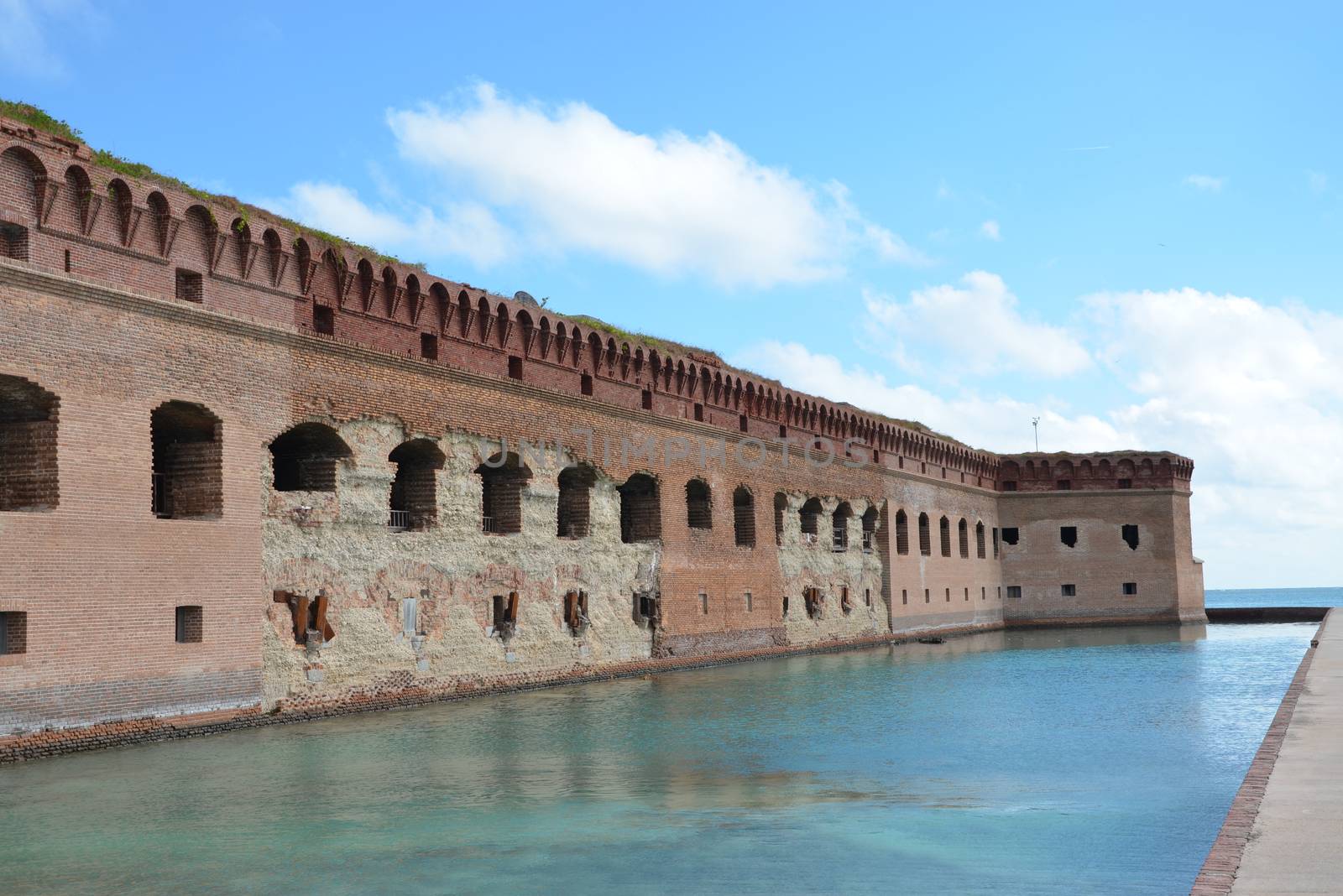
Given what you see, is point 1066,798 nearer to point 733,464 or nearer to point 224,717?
point 224,717

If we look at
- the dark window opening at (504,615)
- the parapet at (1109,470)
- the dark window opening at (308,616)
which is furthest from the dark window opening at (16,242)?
the parapet at (1109,470)

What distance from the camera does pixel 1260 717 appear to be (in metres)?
13.8

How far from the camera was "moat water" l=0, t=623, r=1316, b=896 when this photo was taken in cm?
686

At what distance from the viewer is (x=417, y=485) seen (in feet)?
57.9

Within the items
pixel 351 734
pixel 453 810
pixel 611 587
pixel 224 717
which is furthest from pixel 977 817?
pixel 611 587

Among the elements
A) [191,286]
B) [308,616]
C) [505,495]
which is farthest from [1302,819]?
[505,495]

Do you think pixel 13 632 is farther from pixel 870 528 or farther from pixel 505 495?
pixel 870 528

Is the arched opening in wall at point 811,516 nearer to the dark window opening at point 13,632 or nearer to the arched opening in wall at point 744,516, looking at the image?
the arched opening in wall at point 744,516

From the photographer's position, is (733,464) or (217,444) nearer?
(217,444)

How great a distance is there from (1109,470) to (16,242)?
36.3 metres

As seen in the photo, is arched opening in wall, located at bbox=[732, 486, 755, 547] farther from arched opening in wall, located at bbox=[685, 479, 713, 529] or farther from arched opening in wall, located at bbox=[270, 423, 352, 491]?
arched opening in wall, located at bbox=[270, 423, 352, 491]

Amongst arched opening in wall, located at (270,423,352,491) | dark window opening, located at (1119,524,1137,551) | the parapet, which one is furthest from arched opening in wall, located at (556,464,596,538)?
dark window opening, located at (1119,524,1137,551)

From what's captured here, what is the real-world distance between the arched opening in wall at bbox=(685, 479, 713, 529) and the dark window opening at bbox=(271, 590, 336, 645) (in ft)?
34.2

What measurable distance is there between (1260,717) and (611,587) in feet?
34.9
